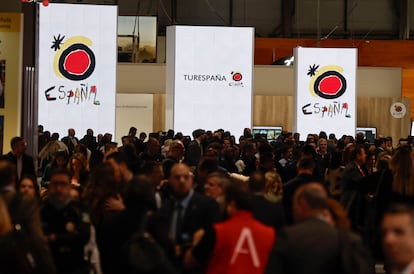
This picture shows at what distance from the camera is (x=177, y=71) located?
20453 millimetres

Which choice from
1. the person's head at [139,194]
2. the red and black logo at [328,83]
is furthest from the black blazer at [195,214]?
the red and black logo at [328,83]

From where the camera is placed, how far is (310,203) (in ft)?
16.9

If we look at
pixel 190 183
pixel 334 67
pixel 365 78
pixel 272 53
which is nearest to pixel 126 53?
pixel 272 53

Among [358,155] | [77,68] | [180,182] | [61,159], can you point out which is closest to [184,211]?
[180,182]

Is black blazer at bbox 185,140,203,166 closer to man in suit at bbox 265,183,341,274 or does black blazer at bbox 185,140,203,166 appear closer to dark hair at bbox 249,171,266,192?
dark hair at bbox 249,171,266,192

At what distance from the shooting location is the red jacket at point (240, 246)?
5.48 meters

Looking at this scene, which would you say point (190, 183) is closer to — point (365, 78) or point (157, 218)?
point (157, 218)

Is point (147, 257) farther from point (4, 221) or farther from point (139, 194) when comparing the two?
point (4, 221)

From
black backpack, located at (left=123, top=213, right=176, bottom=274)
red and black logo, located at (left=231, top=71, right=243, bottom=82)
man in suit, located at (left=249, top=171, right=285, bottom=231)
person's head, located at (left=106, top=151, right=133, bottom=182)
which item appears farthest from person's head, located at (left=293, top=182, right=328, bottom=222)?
red and black logo, located at (left=231, top=71, right=243, bottom=82)

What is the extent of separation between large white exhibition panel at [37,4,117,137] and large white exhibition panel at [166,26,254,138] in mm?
2022

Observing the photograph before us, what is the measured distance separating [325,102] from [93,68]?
5.68 metres

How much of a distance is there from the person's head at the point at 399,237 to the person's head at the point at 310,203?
2.93ft

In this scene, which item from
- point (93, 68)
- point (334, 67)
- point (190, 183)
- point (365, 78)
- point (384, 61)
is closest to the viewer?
point (190, 183)

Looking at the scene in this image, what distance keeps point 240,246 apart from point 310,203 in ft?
1.89
